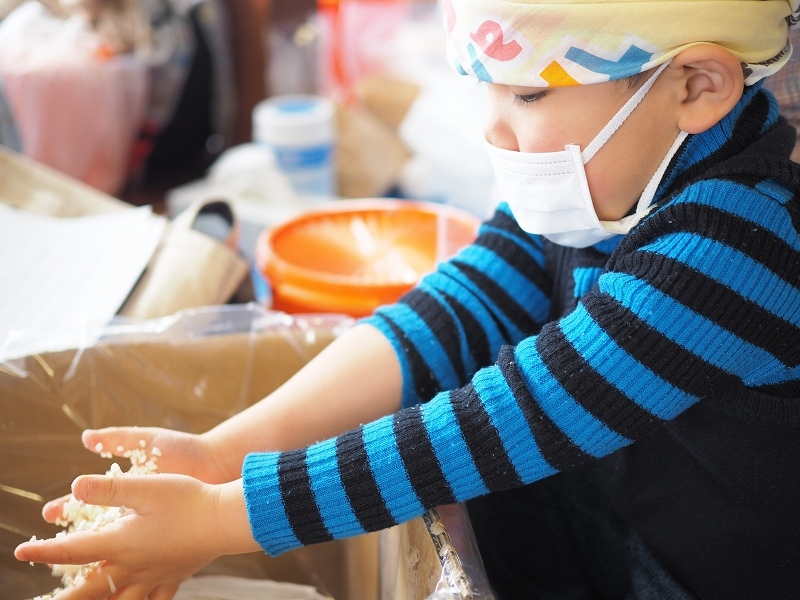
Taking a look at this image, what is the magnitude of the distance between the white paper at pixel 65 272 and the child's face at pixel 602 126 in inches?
15.1

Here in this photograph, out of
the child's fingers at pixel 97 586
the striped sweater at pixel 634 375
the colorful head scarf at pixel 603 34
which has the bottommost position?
the child's fingers at pixel 97 586

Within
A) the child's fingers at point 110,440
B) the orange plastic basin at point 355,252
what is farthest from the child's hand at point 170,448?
the orange plastic basin at point 355,252

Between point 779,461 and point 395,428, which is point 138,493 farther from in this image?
point 779,461

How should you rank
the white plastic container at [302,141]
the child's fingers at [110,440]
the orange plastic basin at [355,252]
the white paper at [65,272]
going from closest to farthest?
the child's fingers at [110,440], the white paper at [65,272], the orange plastic basin at [355,252], the white plastic container at [302,141]

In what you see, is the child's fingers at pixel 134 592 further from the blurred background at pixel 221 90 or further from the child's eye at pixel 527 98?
the blurred background at pixel 221 90

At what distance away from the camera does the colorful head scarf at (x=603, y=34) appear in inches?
16.9

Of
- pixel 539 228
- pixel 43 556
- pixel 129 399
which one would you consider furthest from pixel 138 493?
pixel 539 228

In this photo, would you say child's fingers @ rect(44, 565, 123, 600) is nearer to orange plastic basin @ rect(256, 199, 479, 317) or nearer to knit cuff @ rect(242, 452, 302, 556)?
knit cuff @ rect(242, 452, 302, 556)

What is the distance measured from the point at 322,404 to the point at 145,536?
16 cm

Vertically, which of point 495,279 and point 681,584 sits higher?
point 495,279

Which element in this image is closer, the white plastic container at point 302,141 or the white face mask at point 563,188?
the white face mask at point 563,188

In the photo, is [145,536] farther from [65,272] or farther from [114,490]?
[65,272]

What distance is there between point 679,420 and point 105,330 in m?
0.45

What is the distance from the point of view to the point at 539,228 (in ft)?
1.73
